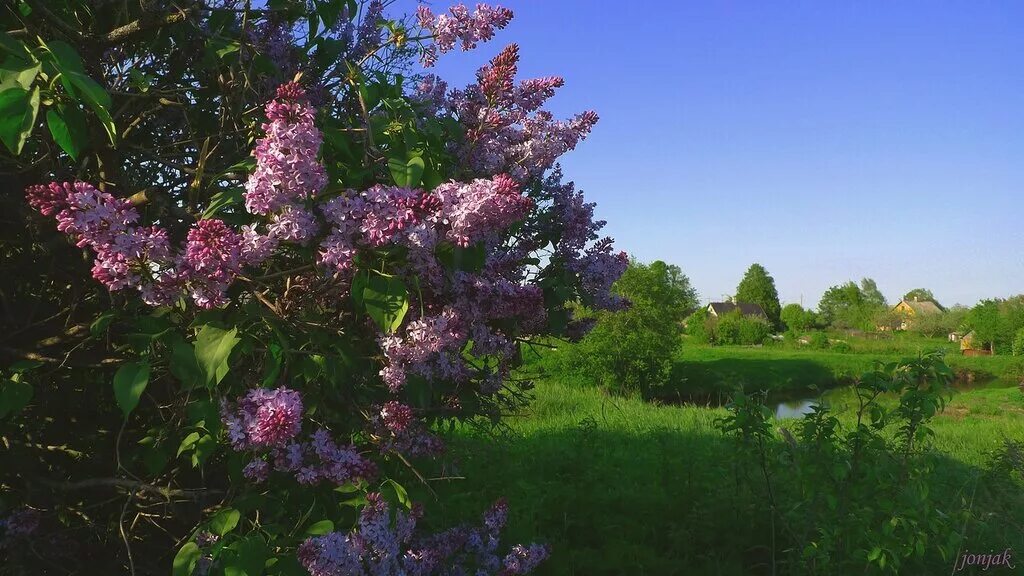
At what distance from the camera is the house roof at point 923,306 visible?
10169 cm

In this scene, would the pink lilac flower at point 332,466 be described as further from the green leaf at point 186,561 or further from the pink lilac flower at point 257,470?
the green leaf at point 186,561

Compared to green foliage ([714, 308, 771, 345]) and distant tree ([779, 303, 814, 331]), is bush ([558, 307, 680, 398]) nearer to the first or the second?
green foliage ([714, 308, 771, 345])

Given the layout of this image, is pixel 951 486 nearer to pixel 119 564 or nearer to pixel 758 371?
pixel 119 564

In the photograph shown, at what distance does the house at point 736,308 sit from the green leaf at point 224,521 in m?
89.0

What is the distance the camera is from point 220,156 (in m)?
2.87

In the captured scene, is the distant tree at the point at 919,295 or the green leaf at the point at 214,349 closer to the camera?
the green leaf at the point at 214,349

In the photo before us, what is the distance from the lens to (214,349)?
175 cm

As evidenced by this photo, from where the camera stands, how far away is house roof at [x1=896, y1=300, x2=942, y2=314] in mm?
101688

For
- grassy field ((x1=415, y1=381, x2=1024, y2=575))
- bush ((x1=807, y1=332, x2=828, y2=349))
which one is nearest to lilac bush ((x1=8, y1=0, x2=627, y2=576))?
grassy field ((x1=415, y1=381, x2=1024, y2=575))

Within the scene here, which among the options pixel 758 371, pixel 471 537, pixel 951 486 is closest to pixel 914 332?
pixel 758 371

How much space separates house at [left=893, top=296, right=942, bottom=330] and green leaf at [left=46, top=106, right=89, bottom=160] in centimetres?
9799

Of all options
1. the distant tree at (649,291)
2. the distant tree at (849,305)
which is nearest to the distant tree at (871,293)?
the distant tree at (849,305)

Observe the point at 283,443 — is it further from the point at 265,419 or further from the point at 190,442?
the point at 190,442

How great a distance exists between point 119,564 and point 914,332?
9400 cm
